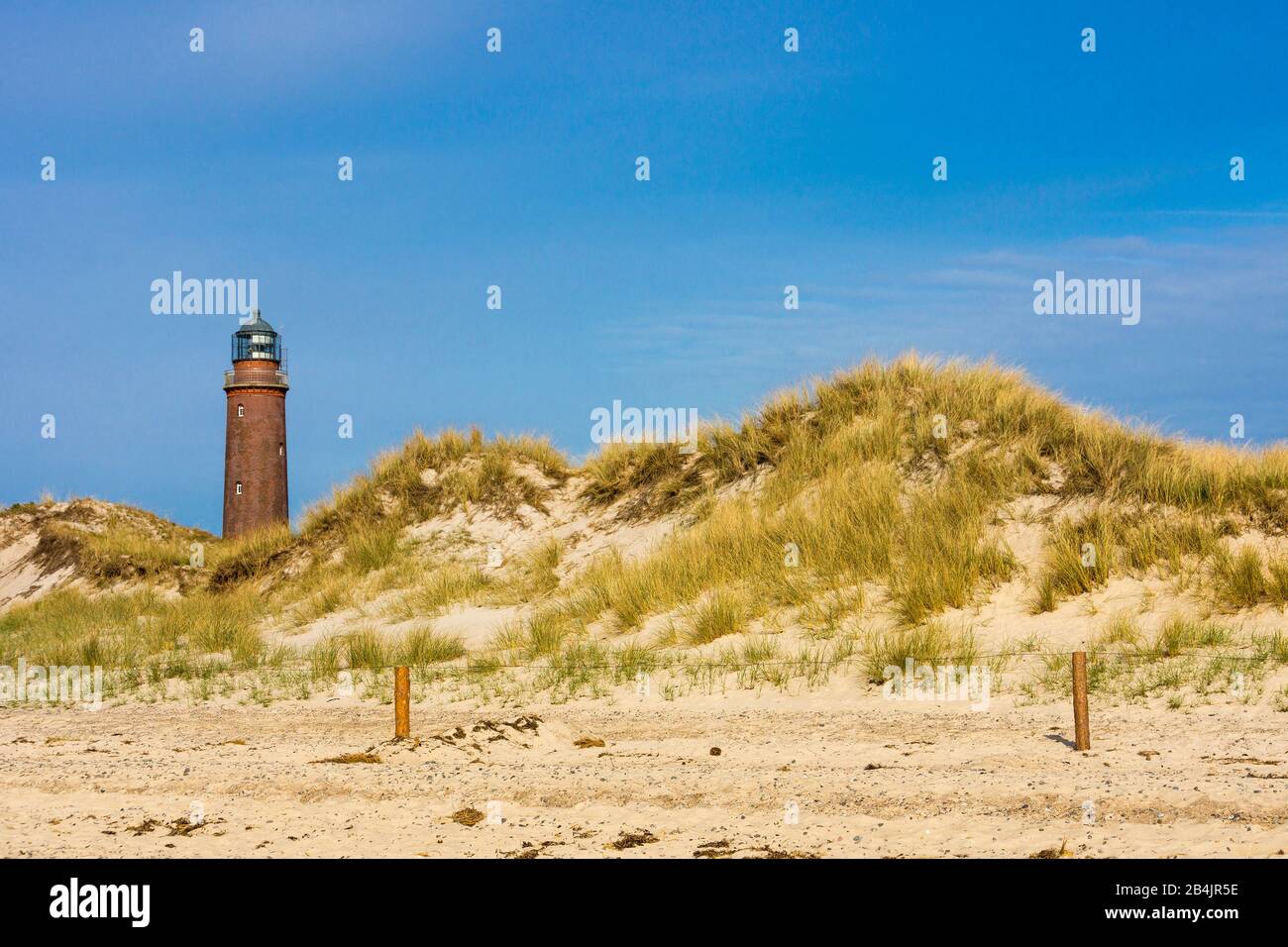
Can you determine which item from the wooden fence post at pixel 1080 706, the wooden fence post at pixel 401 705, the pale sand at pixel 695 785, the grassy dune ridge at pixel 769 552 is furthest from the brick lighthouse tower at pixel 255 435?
the wooden fence post at pixel 1080 706

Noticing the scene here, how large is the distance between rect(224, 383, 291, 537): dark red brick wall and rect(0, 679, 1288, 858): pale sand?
25705 mm

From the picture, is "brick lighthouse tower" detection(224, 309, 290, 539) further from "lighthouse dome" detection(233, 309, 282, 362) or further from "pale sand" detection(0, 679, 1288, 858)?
"pale sand" detection(0, 679, 1288, 858)

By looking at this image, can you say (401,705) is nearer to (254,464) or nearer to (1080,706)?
(1080,706)

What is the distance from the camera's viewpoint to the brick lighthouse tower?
35.2m

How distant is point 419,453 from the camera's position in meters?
22.5

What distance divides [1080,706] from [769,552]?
23.2 feet

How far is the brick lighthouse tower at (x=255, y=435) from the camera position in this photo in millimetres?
35250

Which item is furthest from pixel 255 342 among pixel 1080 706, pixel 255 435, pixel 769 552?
pixel 1080 706

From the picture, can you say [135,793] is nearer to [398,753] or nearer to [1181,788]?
[398,753]

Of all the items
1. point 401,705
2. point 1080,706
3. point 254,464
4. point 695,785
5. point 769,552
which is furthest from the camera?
point 254,464

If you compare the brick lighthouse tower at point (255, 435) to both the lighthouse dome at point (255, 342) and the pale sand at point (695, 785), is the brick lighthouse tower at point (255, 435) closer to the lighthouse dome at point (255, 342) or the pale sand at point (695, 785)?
the lighthouse dome at point (255, 342)

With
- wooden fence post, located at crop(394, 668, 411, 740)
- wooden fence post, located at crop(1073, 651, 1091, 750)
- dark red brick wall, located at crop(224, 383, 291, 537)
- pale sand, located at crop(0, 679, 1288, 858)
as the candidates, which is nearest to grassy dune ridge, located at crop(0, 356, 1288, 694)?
pale sand, located at crop(0, 679, 1288, 858)

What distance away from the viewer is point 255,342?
120 ft

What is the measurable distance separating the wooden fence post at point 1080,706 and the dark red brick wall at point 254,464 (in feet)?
100
